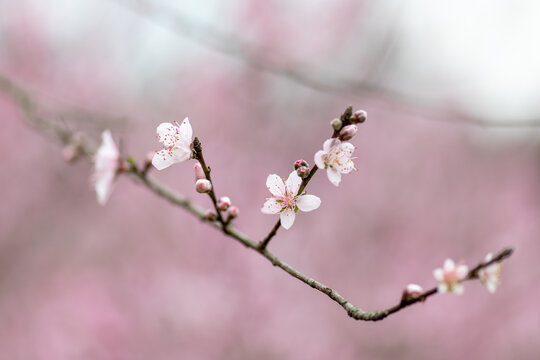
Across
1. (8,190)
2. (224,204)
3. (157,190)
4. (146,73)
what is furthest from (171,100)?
(224,204)

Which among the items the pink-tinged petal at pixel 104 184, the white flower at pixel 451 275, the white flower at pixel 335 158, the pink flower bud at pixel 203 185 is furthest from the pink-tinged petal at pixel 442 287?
the pink-tinged petal at pixel 104 184

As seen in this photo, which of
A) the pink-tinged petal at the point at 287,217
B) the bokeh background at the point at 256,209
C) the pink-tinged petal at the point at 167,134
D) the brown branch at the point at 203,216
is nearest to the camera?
the brown branch at the point at 203,216

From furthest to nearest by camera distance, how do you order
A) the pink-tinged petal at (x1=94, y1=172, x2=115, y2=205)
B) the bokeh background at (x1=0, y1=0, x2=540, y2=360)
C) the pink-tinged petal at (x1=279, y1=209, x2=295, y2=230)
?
the bokeh background at (x1=0, y1=0, x2=540, y2=360) → the pink-tinged petal at (x1=94, y1=172, x2=115, y2=205) → the pink-tinged petal at (x1=279, y1=209, x2=295, y2=230)

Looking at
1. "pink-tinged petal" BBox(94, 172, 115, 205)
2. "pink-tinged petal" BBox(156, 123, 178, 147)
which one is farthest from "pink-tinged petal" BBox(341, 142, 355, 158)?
"pink-tinged petal" BBox(94, 172, 115, 205)

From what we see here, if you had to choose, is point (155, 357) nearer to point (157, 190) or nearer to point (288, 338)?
point (288, 338)

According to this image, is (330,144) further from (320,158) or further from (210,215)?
(210,215)

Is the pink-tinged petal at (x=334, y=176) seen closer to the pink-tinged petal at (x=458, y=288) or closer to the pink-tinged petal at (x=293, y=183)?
the pink-tinged petal at (x=293, y=183)

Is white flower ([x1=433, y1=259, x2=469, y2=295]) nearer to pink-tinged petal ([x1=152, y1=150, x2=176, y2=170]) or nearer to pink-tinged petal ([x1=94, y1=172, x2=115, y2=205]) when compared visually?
pink-tinged petal ([x1=152, y1=150, x2=176, y2=170])
